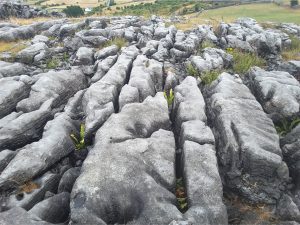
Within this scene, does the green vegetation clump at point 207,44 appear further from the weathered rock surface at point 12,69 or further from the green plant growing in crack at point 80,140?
the green plant growing in crack at point 80,140

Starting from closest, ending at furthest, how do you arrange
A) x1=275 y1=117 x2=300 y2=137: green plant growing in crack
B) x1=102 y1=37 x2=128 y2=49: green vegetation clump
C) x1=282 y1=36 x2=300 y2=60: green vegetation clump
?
1. x1=275 y1=117 x2=300 y2=137: green plant growing in crack
2. x1=102 y1=37 x2=128 y2=49: green vegetation clump
3. x1=282 y1=36 x2=300 y2=60: green vegetation clump

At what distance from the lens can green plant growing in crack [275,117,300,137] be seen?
18.0 m

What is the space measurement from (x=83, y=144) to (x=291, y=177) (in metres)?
9.57

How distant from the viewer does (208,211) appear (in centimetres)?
1209

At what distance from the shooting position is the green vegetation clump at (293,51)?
3050 cm

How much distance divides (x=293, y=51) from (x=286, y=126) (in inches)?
648

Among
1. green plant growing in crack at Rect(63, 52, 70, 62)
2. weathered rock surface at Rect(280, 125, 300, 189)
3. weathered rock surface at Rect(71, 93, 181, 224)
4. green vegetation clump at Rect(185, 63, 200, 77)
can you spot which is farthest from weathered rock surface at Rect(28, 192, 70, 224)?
green plant growing in crack at Rect(63, 52, 70, 62)

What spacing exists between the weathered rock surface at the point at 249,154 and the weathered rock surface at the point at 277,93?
1877mm

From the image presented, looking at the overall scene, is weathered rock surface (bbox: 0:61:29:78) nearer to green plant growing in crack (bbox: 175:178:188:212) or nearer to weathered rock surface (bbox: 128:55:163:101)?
weathered rock surface (bbox: 128:55:163:101)

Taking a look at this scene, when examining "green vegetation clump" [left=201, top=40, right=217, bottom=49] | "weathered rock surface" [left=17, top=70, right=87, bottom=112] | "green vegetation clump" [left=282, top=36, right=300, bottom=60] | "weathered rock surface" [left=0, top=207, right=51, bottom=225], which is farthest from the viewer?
"green vegetation clump" [left=282, top=36, right=300, bottom=60]

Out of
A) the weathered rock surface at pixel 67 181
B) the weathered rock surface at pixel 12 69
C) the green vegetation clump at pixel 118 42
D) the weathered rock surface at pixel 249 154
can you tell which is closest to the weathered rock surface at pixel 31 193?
the weathered rock surface at pixel 67 181

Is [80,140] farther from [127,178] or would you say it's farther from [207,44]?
[207,44]

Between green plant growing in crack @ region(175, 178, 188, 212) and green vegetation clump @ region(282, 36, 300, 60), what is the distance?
2092cm

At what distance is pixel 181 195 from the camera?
43.9ft
